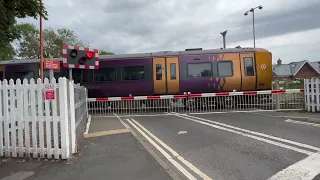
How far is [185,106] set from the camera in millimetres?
18984

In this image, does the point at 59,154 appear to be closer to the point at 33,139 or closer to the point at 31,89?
the point at 33,139

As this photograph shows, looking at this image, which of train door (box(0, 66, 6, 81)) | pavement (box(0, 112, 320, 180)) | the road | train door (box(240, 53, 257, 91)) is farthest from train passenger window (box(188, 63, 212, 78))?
train door (box(0, 66, 6, 81))

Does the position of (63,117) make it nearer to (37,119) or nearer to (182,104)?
(37,119)

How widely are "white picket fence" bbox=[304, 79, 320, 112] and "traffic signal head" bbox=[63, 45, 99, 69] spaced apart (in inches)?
376

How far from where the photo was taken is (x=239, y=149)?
7797 millimetres

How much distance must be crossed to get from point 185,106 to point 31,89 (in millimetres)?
12472

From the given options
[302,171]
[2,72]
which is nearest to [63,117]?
[302,171]

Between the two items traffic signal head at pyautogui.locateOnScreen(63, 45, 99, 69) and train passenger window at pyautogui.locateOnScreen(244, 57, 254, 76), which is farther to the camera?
train passenger window at pyautogui.locateOnScreen(244, 57, 254, 76)

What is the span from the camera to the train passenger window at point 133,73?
1953 cm

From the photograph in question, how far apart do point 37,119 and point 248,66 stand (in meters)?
14.1

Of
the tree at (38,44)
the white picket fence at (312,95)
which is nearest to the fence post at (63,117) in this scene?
the white picket fence at (312,95)

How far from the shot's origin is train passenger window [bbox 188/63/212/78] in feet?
63.0

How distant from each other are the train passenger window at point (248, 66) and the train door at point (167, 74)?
12.5ft

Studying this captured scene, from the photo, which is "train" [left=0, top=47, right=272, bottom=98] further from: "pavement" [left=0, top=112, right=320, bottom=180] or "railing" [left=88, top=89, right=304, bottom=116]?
"pavement" [left=0, top=112, right=320, bottom=180]
